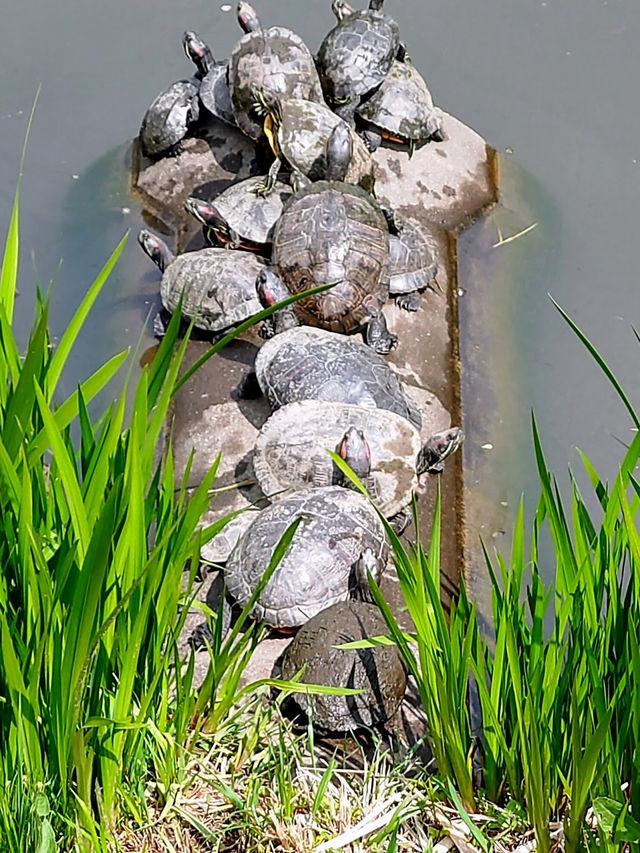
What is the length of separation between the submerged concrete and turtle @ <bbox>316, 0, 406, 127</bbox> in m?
0.30

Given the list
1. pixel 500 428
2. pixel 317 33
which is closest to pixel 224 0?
pixel 317 33

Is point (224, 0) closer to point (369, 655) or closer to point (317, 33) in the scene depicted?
point (317, 33)

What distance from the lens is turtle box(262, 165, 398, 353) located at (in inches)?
159

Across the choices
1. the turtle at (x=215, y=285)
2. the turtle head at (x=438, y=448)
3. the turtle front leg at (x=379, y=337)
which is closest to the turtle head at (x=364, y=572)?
the turtle head at (x=438, y=448)

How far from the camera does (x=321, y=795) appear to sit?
1.85 metres

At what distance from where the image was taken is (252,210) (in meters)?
4.45

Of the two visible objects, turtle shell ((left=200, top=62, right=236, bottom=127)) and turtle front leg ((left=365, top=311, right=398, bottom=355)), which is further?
turtle shell ((left=200, top=62, right=236, bottom=127))

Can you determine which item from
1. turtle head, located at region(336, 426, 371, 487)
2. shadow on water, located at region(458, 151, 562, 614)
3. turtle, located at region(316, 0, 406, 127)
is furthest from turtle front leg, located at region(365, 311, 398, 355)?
turtle, located at region(316, 0, 406, 127)

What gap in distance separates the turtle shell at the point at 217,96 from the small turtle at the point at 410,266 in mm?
1214

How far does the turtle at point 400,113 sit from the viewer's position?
Answer: 5.02 meters

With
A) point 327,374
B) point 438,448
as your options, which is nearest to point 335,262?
point 327,374

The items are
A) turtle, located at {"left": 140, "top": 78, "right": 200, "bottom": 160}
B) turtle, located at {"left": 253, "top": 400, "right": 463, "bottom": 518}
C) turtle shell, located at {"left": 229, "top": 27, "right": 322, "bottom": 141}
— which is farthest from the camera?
turtle, located at {"left": 140, "top": 78, "right": 200, "bottom": 160}

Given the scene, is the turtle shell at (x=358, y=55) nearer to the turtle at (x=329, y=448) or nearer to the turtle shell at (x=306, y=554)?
the turtle at (x=329, y=448)

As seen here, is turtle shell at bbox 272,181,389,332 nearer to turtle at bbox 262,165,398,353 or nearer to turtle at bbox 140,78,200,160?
turtle at bbox 262,165,398,353
